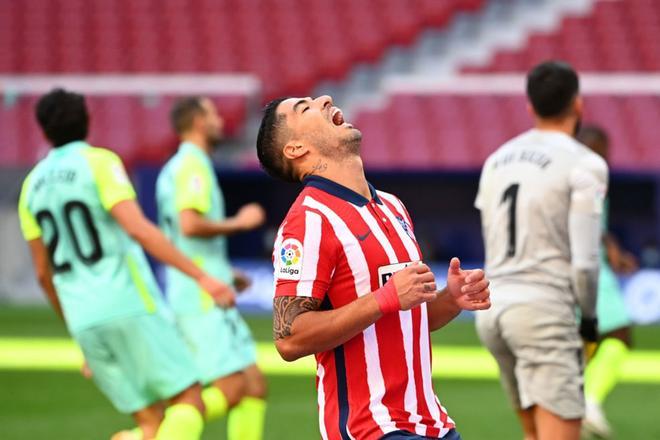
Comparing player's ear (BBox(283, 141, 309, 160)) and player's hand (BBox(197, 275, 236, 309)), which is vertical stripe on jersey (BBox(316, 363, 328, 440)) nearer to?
player's ear (BBox(283, 141, 309, 160))

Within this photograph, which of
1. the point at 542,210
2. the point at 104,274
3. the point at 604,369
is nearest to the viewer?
the point at 542,210

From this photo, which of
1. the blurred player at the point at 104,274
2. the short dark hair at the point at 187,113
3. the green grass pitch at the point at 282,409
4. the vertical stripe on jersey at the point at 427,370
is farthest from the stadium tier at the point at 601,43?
the vertical stripe on jersey at the point at 427,370

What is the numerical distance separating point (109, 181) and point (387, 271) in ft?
7.67

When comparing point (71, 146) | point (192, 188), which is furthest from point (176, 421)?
point (192, 188)

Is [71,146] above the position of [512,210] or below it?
above

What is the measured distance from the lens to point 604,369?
8109 mm

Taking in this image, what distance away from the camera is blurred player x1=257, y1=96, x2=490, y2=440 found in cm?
347

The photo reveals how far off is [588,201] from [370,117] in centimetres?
1427

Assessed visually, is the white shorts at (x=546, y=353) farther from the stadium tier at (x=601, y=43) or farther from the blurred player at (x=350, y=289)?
the stadium tier at (x=601, y=43)

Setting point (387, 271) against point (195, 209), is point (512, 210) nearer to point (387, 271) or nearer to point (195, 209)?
point (387, 271)

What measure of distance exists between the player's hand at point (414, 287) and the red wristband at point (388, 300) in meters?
0.01

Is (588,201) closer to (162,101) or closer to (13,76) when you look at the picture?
(162,101)

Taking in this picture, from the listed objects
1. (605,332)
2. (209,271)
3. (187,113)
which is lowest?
(605,332)

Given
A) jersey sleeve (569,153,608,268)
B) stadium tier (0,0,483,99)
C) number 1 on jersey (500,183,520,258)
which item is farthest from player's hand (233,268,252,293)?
stadium tier (0,0,483,99)
